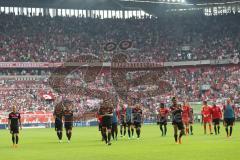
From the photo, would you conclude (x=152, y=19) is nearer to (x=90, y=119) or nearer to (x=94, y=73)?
(x=94, y=73)

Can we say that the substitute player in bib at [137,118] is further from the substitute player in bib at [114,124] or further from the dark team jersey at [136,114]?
the substitute player in bib at [114,124]

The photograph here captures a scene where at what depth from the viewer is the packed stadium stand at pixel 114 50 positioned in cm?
6981

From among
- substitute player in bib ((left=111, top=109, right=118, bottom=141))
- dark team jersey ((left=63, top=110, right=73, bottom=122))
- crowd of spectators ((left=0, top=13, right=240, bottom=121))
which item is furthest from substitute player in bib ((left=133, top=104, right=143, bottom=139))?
crowd of spectators ((left=0, top=13, right=240, bottom=121))

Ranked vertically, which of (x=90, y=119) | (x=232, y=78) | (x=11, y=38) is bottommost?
(x=90, y=119)

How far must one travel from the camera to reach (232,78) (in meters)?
75.3

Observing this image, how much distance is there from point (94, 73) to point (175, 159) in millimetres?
60155

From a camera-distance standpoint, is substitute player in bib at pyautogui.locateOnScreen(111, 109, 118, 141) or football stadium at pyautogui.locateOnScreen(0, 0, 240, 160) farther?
football stadium at pyautogui.locateOnScreen(0, 0, 240, 160)

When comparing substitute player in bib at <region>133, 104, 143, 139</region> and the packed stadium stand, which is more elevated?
the packed stadium stand

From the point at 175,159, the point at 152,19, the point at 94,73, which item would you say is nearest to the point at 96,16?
the point at 152,19

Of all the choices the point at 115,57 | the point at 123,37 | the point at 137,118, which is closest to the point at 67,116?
the point at 137,118

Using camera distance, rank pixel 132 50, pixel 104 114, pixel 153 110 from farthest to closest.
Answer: pixel 132 50 < pixel 153 110 < pixel 104 114

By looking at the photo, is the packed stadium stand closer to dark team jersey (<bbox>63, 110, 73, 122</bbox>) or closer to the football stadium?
the football stadium

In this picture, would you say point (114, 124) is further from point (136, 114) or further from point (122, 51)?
point (122, 51)

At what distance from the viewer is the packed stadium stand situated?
229ft
